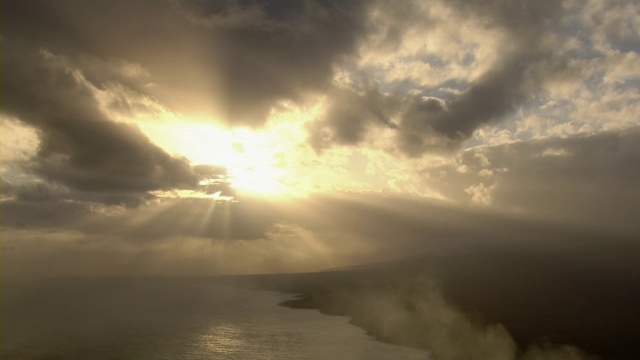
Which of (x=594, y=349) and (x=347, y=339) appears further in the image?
(x=347, y=339)

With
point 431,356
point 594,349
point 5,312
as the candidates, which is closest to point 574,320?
point 594,349

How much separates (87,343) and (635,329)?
13171 centimetres

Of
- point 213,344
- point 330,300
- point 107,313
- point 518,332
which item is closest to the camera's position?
point 213,344

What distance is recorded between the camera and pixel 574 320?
4663 inches

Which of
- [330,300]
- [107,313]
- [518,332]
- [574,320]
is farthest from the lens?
[330,300]

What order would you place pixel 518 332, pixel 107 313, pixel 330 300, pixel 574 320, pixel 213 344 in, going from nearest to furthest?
→ 1. pixel 213 344
2. pixel 518 332
3. pixel 574 320
4. pixel 107 313
5. pixel 330 300

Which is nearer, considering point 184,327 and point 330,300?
point 184,327

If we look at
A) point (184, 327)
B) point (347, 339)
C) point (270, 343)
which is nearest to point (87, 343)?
point (184, 327)

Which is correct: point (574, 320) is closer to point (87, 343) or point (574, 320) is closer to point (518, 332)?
point (518, 332)

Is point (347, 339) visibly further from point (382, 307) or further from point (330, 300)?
point (330, 300)

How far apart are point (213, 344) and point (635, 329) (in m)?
102

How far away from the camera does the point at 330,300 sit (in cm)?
19575

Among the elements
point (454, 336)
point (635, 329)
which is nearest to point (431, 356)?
point (454, 336)

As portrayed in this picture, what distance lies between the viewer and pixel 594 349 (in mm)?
85750
